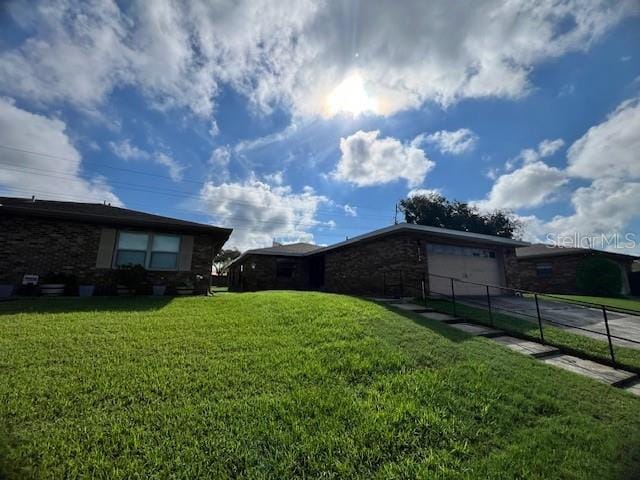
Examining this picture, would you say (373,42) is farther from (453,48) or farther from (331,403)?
(331,403)

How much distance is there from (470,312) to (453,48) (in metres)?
7.53

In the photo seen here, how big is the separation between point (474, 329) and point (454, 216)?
2775cm

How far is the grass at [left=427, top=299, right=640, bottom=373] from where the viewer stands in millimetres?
5672

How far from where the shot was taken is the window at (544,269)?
19.5 meters

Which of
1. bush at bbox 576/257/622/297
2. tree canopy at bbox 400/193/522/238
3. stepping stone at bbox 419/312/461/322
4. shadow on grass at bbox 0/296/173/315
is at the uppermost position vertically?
tree canopy at bbox 400/193/522/238

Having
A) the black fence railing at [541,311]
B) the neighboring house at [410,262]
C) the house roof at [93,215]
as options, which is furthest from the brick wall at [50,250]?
the black fence railing at [541,311]

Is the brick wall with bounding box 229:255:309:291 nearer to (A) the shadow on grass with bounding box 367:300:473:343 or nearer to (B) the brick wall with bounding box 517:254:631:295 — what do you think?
(A) the shadow on grass with bounding box 367:300:473:343

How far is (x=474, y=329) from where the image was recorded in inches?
276

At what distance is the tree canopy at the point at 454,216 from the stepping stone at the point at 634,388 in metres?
27.5

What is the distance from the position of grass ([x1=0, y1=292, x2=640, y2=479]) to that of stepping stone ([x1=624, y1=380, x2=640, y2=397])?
44cm

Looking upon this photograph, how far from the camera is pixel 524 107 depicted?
9.18m

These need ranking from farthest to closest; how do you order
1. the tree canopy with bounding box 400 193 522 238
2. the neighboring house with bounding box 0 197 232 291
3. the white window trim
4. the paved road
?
the tree canopy with bounding box 400 193 522 238 < the white window trim < the neighboring house with bounding box 0 197 232 291 < the paved road

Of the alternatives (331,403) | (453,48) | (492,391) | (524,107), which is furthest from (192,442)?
(524,107)

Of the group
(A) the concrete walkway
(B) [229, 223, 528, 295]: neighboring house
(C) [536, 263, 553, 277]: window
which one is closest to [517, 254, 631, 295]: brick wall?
(C) [536, 263, 553, 277]: window
